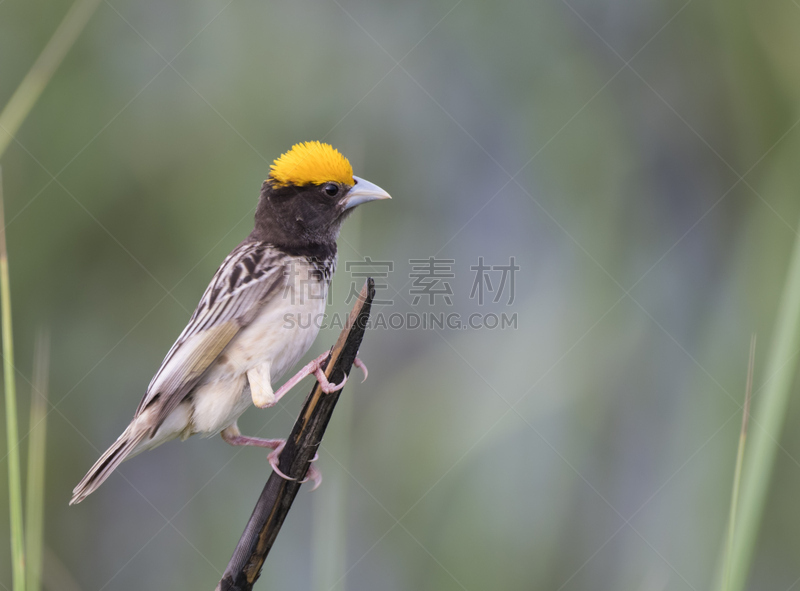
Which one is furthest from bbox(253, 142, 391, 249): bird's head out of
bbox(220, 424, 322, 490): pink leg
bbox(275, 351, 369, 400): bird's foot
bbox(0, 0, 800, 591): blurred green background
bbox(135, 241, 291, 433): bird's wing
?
bbox(220, 424, 322, 490): pink leg

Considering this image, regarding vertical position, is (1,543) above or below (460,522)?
below

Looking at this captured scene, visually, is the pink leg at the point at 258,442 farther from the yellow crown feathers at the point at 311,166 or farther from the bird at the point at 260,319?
the yellow crown feathers at the point at 311,166

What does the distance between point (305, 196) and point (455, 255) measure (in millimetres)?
1095

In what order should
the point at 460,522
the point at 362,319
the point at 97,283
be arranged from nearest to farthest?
the point at 362,319, the point at 460,522, the point at 97,283

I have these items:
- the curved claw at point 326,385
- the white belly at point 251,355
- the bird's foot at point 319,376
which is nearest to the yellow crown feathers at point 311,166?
the white belly at point 251,355

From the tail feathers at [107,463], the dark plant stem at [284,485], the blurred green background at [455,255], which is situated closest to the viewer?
the dark plant stem at [284,485]

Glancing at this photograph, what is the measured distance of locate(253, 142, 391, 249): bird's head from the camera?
320 cm

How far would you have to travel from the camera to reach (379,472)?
3.85m

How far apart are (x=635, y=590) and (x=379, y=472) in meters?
1.37

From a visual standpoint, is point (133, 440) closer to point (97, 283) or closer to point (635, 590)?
point (97, 283)

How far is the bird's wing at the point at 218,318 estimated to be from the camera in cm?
279

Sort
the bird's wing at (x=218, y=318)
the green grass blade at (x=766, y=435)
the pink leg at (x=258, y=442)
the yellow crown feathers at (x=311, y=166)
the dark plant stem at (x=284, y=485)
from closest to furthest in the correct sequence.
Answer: the green grass blade at (x=766, y=435)
the dark plant stem at (x=284, y=485)
the bird's wing at (x=218, y=318)
the pink leg at (x=258, y=442)
the yellow crown feathers at (x=311, y=166)

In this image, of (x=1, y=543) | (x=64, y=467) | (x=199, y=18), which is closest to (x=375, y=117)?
(x=199, y=18)

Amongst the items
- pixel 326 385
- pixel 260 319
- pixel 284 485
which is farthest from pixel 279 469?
pixel 260 319
